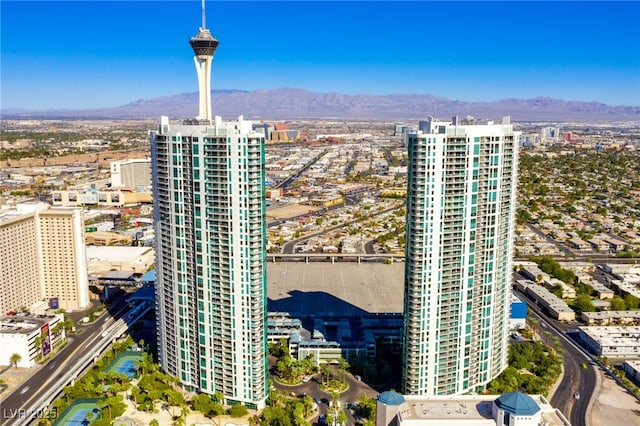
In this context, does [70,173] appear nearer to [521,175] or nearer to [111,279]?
[111,279]

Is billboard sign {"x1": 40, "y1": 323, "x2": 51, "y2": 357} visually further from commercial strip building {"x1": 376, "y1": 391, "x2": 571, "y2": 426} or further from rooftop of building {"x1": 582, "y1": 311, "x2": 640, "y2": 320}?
rooftop of building {"x1": 582, "y1": 311, "x2": 640, "y2": 320}

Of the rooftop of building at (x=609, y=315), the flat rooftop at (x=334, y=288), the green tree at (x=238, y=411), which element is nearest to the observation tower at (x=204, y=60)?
the green tree at (x=238, y=411)

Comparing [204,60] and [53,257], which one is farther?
[53,257]

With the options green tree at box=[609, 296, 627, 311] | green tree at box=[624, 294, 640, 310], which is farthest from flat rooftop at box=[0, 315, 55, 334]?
green tree at box=[624, 294, 640, 310]

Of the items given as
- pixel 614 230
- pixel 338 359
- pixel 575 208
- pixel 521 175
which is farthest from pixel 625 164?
pixel 338 359

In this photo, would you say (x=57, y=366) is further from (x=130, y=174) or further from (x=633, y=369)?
(x=130, y=174)

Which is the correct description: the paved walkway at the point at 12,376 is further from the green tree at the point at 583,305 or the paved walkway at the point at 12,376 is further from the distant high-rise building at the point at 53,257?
the green tree at the point at 583,305

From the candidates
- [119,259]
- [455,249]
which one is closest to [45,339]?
[119,259]
